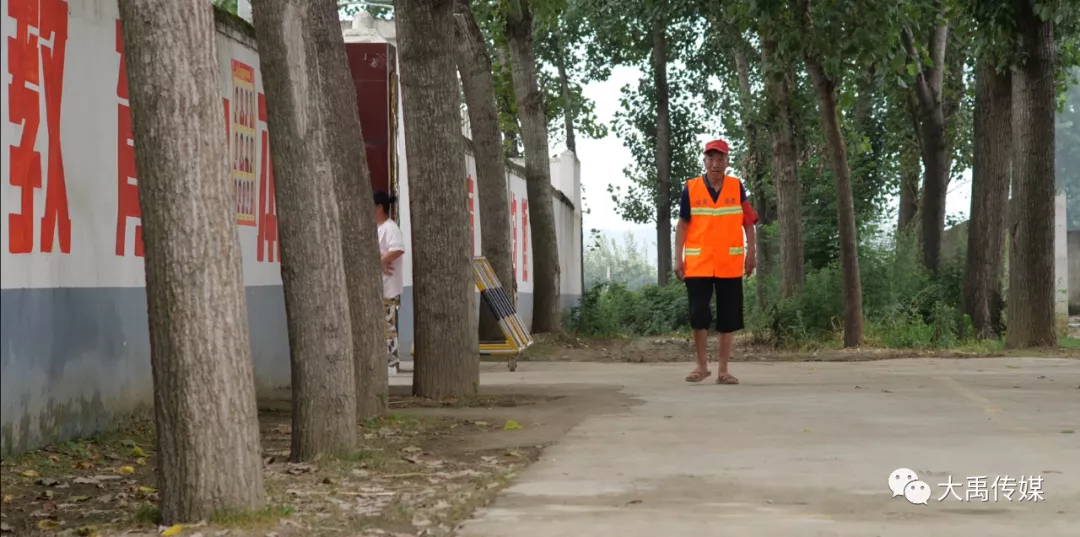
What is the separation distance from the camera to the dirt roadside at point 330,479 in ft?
18.8

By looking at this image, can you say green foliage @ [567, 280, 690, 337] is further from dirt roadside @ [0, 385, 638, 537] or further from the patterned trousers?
dirt roadside @ [0, 385, 638, 537]

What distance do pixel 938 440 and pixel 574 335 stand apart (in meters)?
15.1

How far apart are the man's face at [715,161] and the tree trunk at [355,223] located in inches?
139

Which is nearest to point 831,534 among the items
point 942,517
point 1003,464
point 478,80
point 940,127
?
point 942,517

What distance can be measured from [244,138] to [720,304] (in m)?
4.08

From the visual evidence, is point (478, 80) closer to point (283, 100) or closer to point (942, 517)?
point (283, 100)

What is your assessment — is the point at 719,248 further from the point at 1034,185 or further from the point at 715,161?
the point at 1034,185

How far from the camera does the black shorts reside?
12.5m

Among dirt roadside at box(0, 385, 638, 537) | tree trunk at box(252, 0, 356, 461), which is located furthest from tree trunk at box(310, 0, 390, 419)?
tree trunk at box(252, 0, 356, 461)

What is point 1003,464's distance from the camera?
7031 mm

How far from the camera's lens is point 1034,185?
17094 millimetres

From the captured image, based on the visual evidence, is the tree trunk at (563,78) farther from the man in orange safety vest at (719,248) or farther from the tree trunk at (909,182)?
the man in orange safety vest at (719,248)

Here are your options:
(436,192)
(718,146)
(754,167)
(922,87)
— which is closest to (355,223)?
(436,192)

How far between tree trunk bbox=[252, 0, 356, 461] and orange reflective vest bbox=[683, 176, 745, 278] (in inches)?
214
